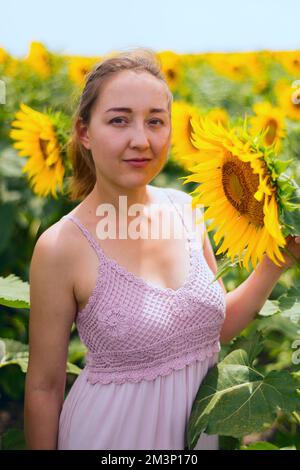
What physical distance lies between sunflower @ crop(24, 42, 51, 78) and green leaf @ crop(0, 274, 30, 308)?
7.75ft

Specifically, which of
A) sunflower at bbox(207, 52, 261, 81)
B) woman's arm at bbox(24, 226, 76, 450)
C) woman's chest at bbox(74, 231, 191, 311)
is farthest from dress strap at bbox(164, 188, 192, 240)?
sunflower at bbox(207, 52, 261, 81)

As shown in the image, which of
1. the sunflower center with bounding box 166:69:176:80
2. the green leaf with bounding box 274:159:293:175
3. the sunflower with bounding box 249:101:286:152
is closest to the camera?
the green leaf with bounding box 274:159:293:175

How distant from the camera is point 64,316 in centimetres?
140

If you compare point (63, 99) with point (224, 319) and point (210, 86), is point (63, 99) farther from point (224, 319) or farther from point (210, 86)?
point (224, 319)

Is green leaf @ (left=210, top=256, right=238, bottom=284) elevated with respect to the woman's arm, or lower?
elevated

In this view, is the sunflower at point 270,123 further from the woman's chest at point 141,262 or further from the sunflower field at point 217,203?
the woman's chest at point 141,262

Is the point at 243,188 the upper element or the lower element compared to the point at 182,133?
lower

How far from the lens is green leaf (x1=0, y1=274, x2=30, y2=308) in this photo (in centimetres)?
145

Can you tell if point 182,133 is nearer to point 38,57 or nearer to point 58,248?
point 58,248

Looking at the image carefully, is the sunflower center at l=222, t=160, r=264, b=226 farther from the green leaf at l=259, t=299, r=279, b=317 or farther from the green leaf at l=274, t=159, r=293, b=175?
the green leaf at l=259, t=299, r=279, b=317

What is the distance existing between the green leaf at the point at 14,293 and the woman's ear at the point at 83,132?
1.04 feet

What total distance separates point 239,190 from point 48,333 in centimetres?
45

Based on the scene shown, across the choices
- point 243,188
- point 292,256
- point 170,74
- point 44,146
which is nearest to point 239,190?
point 243,188

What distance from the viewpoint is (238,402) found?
138 centimetres
